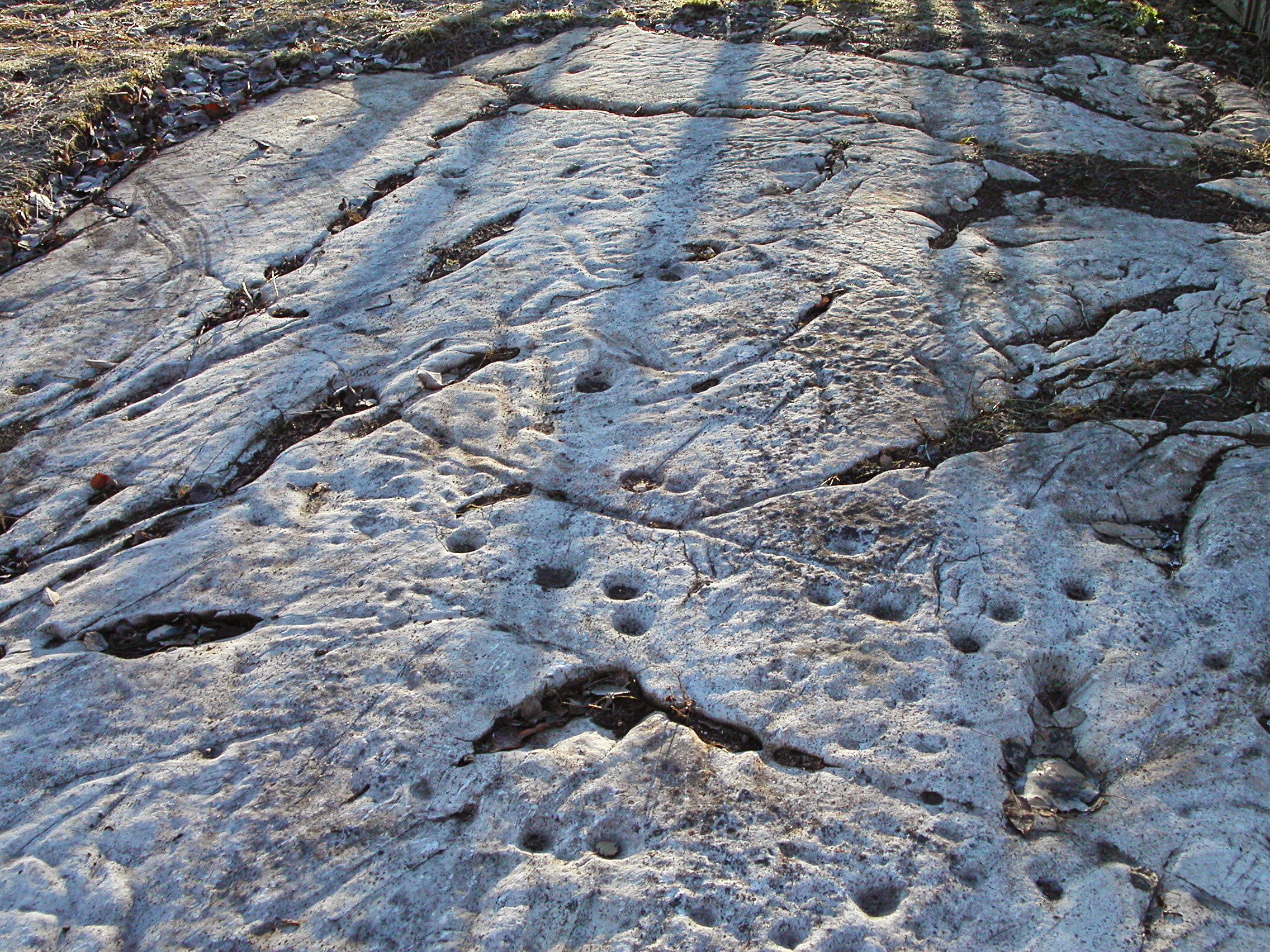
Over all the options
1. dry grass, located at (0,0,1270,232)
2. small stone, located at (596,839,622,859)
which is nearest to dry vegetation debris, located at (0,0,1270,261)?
dry grass, located at (0,0,1270,232)

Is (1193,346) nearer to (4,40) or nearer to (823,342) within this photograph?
(823,342)

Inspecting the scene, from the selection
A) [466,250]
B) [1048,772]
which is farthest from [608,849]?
[466,250]

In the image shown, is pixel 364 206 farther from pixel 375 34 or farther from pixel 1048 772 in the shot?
pixel 1048 772

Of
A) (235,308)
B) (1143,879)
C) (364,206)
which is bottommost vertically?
(1143,879)

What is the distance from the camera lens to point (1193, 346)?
2814mm

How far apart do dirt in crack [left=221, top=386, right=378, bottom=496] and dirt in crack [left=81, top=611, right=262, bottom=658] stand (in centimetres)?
46

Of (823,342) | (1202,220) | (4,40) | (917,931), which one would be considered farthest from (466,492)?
(4,40)

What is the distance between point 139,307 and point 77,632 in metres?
1.58

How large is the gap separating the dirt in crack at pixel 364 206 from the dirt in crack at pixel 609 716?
2.26 m

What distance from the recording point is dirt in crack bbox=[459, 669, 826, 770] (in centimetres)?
197

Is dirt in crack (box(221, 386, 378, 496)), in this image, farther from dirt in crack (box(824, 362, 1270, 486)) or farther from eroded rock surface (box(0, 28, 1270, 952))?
dirt in crack (box(824, 362, 1270, 486))

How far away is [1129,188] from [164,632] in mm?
3719

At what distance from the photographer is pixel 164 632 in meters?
2.27

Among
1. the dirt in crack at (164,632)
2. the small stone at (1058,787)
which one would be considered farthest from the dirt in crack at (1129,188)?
the dirt in crack at (164,632)
